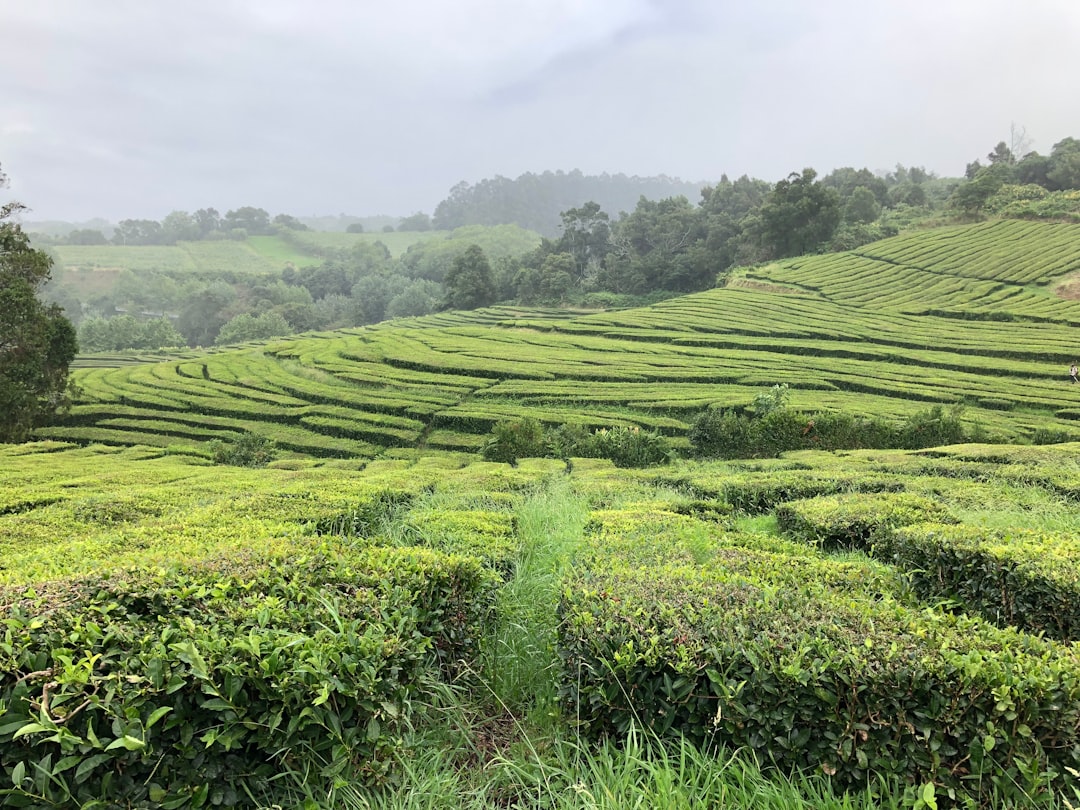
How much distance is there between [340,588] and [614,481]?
6730 mm

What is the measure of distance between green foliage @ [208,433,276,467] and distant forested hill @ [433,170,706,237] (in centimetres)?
14800

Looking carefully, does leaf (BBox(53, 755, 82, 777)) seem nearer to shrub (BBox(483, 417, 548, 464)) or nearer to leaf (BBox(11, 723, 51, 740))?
leaf (BBox(11, 723, 51, 740))

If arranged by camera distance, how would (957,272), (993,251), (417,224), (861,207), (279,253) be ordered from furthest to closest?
(417,224) < (279,253) < (861,207) < (993,251) < (957,272)

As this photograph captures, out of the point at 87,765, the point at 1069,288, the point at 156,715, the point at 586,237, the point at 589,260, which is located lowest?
the point at 87,765

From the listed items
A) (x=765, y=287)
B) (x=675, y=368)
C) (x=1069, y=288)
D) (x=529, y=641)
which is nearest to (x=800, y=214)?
(x=765, y=287)

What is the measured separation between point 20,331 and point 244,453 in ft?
29.6

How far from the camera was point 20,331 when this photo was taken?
739 inches

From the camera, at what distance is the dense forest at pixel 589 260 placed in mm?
53781

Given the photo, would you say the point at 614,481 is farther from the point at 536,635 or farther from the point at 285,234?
the point at 285,234

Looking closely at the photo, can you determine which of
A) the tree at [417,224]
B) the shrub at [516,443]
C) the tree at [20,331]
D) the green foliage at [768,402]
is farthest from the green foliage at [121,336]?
the tree at [417,224]

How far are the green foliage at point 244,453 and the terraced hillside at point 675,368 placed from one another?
1.25 metres

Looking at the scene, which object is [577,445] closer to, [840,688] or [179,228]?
[840,688]

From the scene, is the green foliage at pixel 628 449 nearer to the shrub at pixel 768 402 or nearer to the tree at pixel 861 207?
the shrub at pixel 768 402

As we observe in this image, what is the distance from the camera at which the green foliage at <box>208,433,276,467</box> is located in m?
17.4
